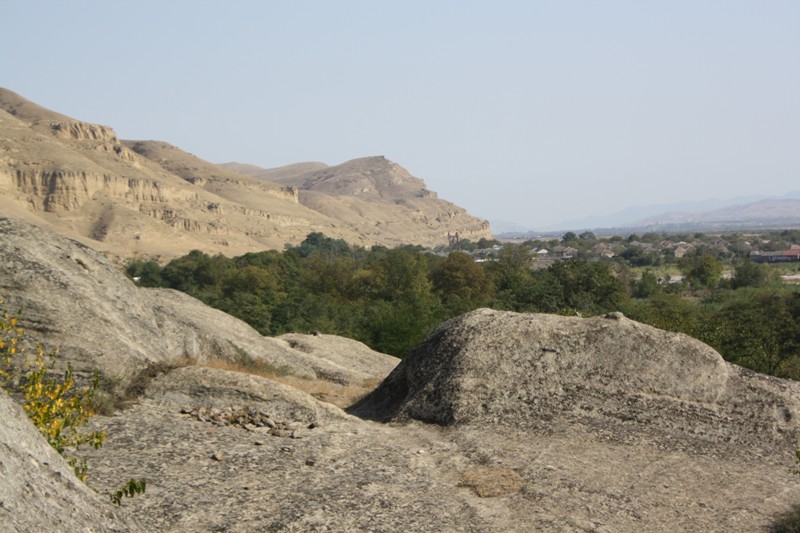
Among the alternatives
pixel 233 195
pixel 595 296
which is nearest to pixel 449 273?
pixel 595 296

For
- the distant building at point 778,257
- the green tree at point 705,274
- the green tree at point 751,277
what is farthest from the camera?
the distant building at point 778,257

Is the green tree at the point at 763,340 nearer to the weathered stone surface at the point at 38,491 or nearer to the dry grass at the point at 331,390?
the dry grass at the point at 331,390

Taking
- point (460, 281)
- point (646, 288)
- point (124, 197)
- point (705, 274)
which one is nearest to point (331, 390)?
point (460, 281)

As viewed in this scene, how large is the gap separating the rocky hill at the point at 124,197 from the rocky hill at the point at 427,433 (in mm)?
80109

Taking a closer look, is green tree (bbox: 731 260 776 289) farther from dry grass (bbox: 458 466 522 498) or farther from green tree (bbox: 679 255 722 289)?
dry grass (bbox: 458 466 522 498)

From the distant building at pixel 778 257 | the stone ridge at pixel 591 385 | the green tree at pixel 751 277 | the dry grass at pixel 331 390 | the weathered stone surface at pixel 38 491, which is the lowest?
the distant building at pixel 778 257

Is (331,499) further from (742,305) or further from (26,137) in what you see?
(26,137)

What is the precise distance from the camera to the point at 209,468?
30.5 feet

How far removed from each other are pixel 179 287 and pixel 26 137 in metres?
65.2

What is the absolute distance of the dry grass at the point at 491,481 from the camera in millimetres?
9328

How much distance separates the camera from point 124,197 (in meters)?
106

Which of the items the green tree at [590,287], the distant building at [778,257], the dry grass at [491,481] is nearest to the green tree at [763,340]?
the green tree at [590,287]

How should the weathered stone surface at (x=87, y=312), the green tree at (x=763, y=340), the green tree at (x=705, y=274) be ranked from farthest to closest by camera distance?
the green tree at (x=705, y=274)
the green tree at (x=763, y=340)
the weathered stone surface at (x=87, y=312)

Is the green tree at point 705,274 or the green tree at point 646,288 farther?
the green tree at point 705,274
